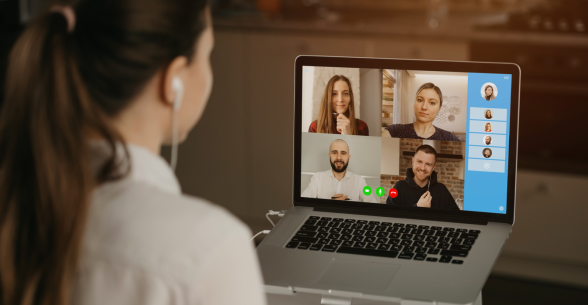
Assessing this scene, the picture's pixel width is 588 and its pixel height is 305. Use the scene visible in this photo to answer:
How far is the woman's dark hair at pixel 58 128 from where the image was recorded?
495 millimetres

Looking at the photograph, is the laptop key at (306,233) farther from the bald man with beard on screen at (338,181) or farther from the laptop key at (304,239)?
the bald man with beard on screen at (338,181)

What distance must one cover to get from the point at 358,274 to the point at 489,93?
1.36 ft

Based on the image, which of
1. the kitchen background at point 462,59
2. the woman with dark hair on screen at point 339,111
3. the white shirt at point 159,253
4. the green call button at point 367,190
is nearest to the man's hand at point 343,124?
the woman with dark hair on screen at point 339,111

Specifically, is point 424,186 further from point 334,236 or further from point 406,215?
point 334,236

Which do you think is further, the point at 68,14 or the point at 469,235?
the point at 469,235

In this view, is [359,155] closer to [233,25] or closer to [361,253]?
[361,253]

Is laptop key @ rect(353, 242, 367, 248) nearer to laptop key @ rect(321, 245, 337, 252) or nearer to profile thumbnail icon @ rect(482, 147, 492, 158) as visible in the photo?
laptop key @ rect(321, 245, 337, 252)

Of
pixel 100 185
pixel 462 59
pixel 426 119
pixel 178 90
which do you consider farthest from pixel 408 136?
pixel 462 59

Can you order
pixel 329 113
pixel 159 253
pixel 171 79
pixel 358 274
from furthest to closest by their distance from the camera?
pixel 329 113 → pixel 358 274 → pixel 171 79 → pixel 159 253

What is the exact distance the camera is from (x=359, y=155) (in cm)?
115

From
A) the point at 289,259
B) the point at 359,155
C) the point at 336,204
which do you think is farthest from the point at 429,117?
the point at 289,259

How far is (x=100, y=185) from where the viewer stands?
1.69 ft

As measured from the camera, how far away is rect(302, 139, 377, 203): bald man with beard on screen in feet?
3.82

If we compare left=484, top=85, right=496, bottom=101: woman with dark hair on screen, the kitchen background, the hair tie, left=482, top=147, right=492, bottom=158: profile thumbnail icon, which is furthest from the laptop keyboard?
the kitchen background
